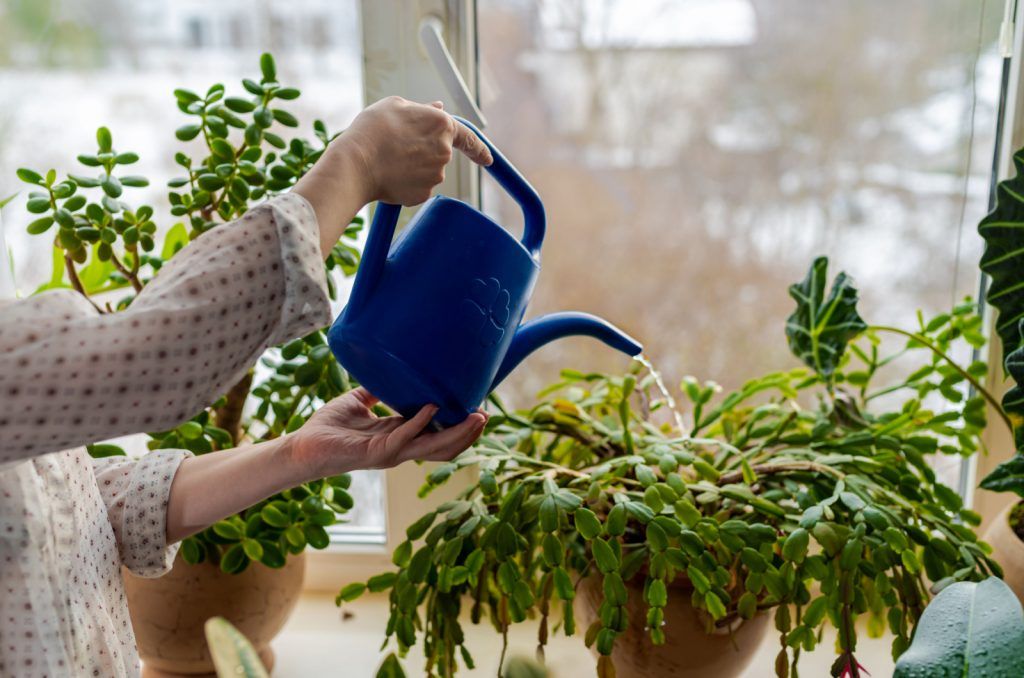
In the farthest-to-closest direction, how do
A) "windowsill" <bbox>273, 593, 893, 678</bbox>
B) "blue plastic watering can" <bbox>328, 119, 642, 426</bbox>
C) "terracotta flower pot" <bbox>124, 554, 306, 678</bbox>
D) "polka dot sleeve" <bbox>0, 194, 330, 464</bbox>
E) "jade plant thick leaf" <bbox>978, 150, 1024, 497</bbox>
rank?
"windowsill" <bbox>273, 593, 893, 678</bbox>
"terracotta flower pot" <bbox>124, 554, 306, 678</bbox>
"jade plant thick leaf" <bbox>978, 150, 1024, 497</bbox>
"blue plastic watering can" <bbox>328, 119, 642, 426</bbox>
"polka dot sleeve" <bbox>0, 194, 330, 464</bbox>

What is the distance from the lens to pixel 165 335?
1.88 feet

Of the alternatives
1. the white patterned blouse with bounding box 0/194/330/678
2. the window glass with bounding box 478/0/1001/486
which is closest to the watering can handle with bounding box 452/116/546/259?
the white patterned blouse with bounding box 0/194/330/678

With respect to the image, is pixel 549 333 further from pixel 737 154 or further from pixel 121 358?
pixel 737 154

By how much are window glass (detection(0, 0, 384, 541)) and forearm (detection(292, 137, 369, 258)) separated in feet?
2.14

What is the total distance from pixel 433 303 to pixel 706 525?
1.25ft

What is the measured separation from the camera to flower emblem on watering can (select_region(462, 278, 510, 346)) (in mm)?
681

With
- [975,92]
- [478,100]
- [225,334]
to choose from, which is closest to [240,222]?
[225,334]

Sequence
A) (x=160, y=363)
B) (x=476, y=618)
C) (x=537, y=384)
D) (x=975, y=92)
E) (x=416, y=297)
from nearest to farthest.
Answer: (x=160, y=363)
(x=416, y=297)
(x=476, y=618)
(x=975, y=92)
(x=537, y=384)

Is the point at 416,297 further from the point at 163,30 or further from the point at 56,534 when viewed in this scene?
the point at 163,30

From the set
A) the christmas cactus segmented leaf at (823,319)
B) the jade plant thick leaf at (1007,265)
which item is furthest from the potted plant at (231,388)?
the jade plant thick leaf at (1007,265)

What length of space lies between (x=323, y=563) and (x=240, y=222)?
2.93ft

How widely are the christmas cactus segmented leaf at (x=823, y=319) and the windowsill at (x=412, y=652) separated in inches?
14.6

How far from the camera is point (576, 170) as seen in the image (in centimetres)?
130

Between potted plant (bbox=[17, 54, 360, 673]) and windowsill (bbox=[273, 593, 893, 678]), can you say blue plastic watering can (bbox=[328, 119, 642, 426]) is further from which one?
windowsill (bbox=[273, 593, 893, 678])
